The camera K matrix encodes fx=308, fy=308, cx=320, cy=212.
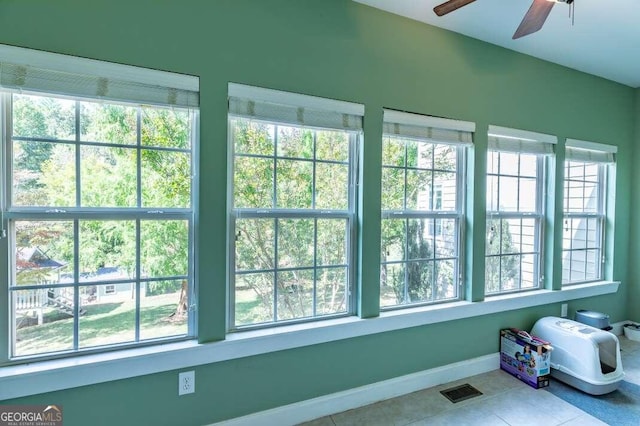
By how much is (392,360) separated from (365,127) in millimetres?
1744

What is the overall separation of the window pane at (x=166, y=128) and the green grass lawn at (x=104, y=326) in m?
0.90

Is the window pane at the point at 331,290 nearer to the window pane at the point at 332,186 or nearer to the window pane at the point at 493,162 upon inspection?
the window pane at the point at 332,186

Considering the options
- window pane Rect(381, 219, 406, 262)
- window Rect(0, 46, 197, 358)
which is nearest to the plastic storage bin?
window pane Rect(381, 219, 406, 262)

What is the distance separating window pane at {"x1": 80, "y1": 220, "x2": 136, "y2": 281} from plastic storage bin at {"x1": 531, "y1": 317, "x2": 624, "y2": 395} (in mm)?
3217

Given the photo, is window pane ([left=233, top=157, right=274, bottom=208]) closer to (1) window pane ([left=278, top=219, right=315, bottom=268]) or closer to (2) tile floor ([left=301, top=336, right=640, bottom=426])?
(1) window pane ([left=278, top=219, right=315, bottom=268])

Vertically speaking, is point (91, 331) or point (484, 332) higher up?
point (91, 331)

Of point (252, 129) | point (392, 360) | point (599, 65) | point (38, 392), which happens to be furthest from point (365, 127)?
point (599, 65)

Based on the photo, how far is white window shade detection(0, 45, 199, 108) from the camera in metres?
1.45

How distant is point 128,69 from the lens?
1.64m

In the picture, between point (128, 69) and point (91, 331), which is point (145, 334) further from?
point (128, 69)

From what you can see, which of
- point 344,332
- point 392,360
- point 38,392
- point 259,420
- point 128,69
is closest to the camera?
point 38,392

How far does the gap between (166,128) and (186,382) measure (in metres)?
1.47

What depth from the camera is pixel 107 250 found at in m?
1.69

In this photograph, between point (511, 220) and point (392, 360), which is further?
point (511, 220)
